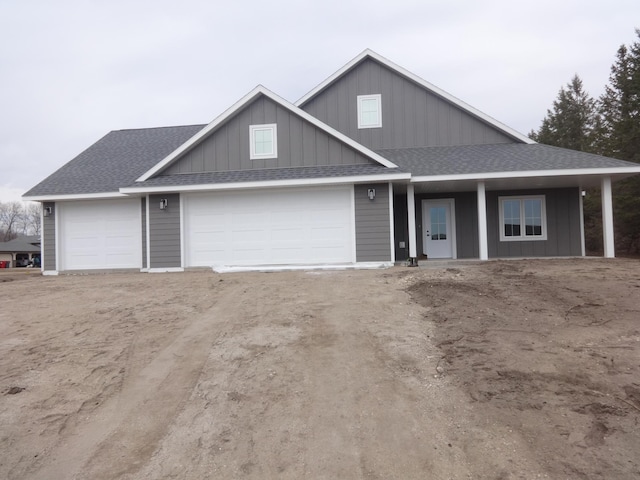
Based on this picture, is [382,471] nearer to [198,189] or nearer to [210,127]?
[198,189]

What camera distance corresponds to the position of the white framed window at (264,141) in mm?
12344

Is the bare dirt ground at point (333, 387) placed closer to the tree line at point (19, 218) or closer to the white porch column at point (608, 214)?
the white porch column at point (608, 214)

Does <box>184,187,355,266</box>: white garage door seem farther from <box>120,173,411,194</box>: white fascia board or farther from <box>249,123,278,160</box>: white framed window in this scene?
<box>249,123,278,160</box>: white framed window

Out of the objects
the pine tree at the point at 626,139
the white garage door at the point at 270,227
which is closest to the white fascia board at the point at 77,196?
the white garage door at the point at 270,227

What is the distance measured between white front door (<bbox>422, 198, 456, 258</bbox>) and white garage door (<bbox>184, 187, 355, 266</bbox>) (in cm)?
363

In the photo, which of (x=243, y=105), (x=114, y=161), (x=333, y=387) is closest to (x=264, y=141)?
(x=243, y=105)

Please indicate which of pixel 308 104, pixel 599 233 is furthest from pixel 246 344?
pixel 599 233

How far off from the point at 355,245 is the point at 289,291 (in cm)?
377

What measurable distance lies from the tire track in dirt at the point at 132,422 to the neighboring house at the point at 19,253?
5200 cm

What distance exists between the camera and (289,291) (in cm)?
840

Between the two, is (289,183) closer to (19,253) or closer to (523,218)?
(523,218)

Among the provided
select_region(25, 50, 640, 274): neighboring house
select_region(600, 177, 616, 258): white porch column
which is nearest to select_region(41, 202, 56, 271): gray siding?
select_region(25, 50, 640, 274): neighboring house

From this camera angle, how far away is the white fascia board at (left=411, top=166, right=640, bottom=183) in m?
11.6

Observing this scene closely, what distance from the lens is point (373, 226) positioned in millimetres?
11750
